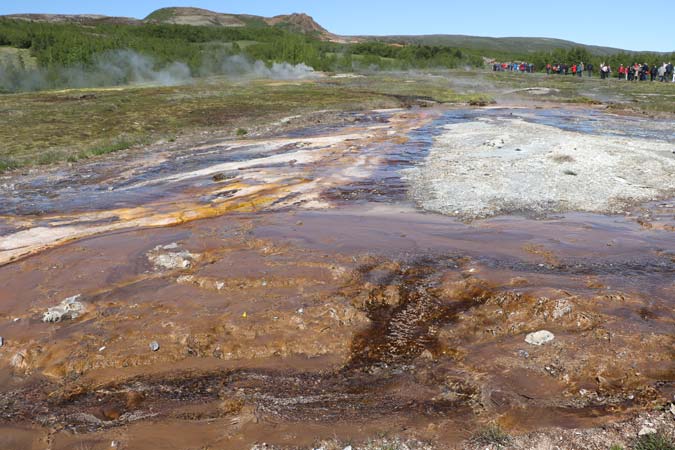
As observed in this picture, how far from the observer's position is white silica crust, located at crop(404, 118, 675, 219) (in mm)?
9430

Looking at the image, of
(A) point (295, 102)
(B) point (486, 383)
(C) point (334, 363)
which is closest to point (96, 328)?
(C) point (334, 363)

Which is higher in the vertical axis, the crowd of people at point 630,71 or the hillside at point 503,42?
the hillside at point 503,42

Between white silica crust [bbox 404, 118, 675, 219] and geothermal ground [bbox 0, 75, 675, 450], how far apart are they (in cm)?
8

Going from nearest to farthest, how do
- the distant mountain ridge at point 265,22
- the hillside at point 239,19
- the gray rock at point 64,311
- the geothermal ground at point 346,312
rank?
1. the geothermal ground at point 346,312
2. the gray rock at point 64,311
3. the distant mountain ridge at point 265,22
4. the hillside at point 239,19

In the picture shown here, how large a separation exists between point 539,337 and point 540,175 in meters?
7.06

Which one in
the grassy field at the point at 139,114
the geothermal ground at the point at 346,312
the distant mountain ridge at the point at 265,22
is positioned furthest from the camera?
the distant mountain ridge at the point at 265,22

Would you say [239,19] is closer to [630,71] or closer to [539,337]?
[630,71]

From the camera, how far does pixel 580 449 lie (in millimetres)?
3582

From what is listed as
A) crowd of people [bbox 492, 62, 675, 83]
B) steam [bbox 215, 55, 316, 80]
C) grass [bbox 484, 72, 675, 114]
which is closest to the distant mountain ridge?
crowd of people [bbox 492, 62, 675, 83]

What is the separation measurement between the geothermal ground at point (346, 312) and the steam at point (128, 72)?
40955 millimetres

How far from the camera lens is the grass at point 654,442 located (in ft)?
11.5

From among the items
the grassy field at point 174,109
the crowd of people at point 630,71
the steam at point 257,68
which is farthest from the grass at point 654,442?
the steam at point 257,68

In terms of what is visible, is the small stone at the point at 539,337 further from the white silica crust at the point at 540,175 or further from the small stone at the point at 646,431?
the white silica crust at the point at 540,175

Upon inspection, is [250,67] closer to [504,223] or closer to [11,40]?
[11,40]
